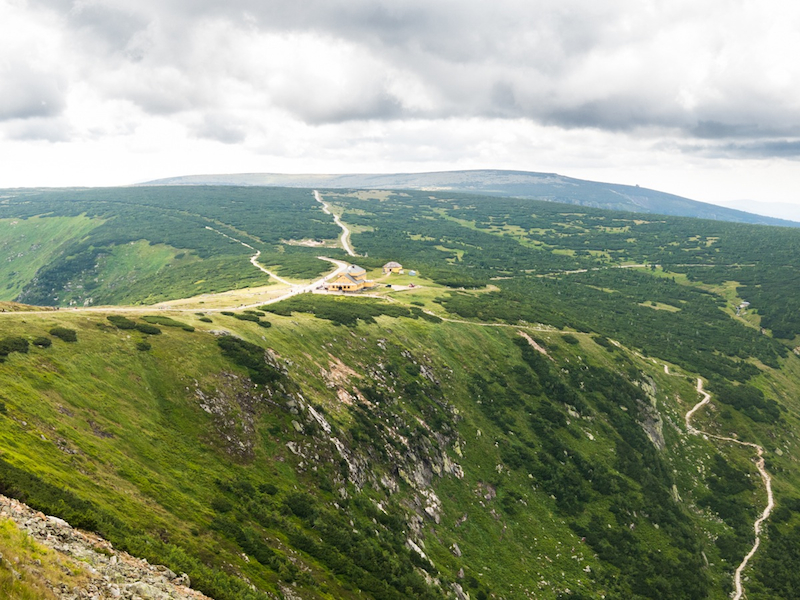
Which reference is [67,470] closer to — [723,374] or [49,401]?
[49,401]

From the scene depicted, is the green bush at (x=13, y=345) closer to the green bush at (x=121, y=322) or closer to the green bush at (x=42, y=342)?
the green bush at (x=42, y=342)

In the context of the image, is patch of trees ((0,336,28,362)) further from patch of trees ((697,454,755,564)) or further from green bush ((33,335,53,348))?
patch of trees ((697,454,755,564))

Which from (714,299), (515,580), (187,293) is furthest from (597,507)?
(714,299)

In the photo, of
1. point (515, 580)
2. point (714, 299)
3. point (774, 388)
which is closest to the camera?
point (515, 580)

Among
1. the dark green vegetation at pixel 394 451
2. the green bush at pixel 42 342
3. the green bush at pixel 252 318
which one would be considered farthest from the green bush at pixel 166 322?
the green bush at pixel 42 342

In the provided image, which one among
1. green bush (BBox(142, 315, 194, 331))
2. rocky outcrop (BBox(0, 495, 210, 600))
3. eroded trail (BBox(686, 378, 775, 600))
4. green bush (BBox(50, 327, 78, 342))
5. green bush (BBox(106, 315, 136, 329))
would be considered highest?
green bush (BBox(50, 327, 78, 342))

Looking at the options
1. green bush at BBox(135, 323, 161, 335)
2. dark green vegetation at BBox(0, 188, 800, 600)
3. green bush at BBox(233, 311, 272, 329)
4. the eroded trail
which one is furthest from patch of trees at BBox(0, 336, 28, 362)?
the eroded trail

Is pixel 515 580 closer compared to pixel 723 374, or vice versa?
pixel 515 580
